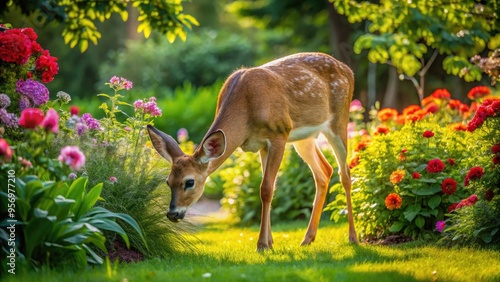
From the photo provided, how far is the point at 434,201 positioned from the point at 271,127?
1.81 metres

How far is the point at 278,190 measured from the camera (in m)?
11.7

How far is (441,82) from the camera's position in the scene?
784 inches

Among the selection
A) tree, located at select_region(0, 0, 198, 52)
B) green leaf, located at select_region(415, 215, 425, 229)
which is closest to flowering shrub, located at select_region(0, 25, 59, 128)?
tree, located at select_region(0, 0, 198, 52)

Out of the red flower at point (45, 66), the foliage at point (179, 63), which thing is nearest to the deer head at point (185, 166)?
the red flower at point (45, 66)

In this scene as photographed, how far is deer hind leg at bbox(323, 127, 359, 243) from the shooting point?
27.7 ft

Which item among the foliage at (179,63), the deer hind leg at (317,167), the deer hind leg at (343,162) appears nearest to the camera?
the deer hind leg at (343,162)

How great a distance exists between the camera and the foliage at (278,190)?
454 inches

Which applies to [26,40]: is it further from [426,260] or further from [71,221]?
[426,260]

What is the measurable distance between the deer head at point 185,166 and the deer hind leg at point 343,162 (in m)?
1.81

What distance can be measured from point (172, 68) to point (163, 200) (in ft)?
55.4

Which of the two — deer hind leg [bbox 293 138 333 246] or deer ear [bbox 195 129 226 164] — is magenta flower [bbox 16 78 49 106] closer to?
deer ear [bbox 195 129 226 164]

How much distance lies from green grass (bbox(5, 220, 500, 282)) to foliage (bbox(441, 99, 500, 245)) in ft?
0.72

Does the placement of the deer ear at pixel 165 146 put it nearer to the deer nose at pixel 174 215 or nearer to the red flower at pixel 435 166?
the deer nose at pixel 174 215

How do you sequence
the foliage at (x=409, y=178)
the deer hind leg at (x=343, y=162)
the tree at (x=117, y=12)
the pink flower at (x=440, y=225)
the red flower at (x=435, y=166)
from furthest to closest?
the tree at (x=117, y=12) < the deer hind leg at (x=343, y=162) < the foliage at (x=409, y=178) < the red flower at (x=435, y=166) < the pink flower at (x=440, y=225)
